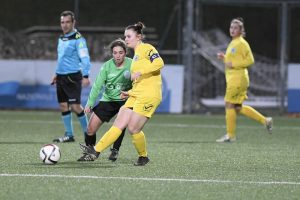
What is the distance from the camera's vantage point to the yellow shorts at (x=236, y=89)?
13.8 m

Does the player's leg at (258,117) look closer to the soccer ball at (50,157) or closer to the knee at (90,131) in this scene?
the knee at (90,131)

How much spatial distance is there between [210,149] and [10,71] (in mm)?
8696

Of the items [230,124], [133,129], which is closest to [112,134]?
[133,129]

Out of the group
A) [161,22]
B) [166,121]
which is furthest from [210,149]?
[161,22]

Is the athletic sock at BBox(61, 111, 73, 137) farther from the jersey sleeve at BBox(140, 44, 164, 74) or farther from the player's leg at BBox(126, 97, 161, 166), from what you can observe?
the jersey sleeve at BBox(140, 44, 164, 74)

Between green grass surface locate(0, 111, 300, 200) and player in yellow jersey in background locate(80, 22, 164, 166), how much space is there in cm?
32

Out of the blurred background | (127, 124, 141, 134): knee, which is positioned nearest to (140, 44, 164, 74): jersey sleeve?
(127, 124, 141, 134): knee

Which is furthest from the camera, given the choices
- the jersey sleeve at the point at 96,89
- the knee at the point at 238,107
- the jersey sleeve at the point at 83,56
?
the knee at the point at 238,107

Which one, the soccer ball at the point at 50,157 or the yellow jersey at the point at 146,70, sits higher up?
the yellow jersey at the point at 146,70

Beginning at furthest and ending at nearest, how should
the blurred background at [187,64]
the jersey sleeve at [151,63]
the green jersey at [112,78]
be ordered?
the blurred background at [187,64] → the green jersey at [112,78] → the jersey sleeve at [151,63]

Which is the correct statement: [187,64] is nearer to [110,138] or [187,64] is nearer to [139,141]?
[139,141]

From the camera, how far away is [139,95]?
9.63 m

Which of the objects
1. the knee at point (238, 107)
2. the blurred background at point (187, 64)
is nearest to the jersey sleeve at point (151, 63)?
the knee at point (238, 107)

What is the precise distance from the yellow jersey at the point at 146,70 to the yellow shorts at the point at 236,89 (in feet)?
13.9
